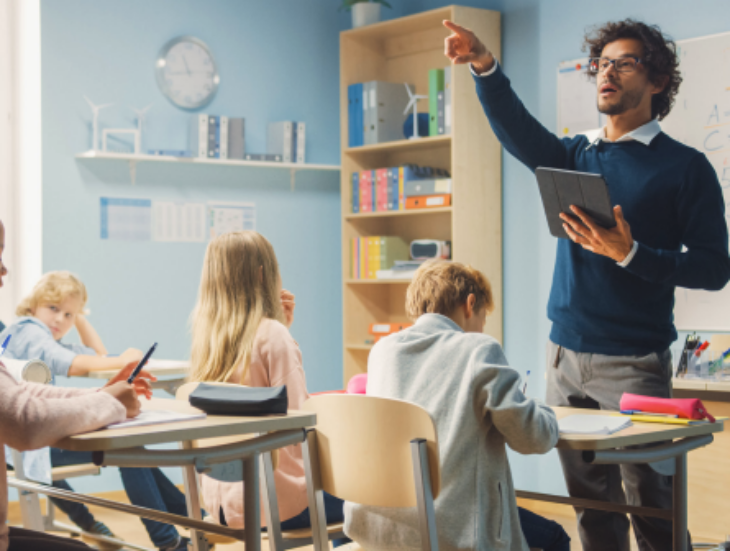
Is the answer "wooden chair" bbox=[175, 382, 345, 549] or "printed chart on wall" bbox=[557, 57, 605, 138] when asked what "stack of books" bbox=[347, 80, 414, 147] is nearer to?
"printed chart on wall" bbox=[557, 57, 605, 138]

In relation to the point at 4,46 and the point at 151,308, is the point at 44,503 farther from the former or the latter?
the point at 4,46

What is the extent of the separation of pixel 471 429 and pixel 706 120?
2.53m

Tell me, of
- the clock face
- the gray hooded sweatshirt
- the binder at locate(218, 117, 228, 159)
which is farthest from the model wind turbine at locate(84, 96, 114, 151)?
the gray hooded sweatshirt

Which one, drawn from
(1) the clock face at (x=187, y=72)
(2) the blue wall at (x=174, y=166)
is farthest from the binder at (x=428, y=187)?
A: (1) the clock face at (x=187, y=72)

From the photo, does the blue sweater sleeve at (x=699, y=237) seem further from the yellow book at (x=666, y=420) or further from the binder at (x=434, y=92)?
the binder at (x=434, y=92)

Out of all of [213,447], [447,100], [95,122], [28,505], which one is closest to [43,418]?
[213,447]

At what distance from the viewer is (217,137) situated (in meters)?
4.75

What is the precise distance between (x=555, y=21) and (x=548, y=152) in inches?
83.1

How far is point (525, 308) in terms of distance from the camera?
4.43 metres

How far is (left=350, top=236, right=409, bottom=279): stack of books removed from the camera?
4.83 m

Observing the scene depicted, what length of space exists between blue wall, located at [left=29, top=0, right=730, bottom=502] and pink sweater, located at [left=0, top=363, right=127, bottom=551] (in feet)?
10.1

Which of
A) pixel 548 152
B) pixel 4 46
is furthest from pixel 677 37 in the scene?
pixel 4 46

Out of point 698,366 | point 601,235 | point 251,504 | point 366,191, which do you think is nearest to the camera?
point 251,504

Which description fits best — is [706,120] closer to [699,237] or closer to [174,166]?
[699,237]
